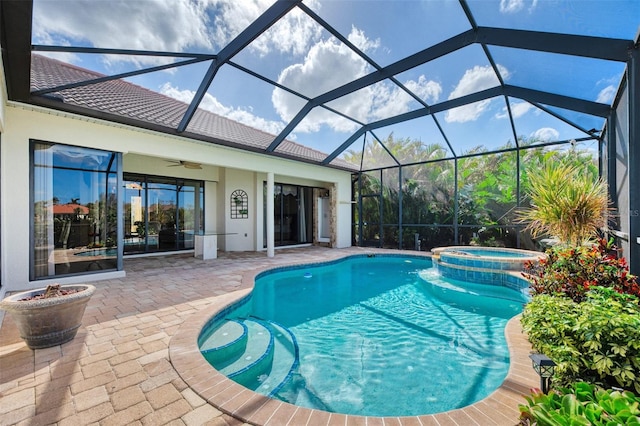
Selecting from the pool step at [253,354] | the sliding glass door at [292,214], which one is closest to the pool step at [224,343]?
the pool step at [253,354]

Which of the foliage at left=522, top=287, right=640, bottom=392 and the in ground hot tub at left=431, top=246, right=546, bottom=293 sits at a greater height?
Answer: the foliage at left=522, top=287, right=640, bottom=392

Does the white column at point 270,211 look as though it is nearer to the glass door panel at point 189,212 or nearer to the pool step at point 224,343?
the glass door panel at point 189,212

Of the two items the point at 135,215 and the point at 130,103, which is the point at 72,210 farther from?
the point at 135,215

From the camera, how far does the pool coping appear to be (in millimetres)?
2410

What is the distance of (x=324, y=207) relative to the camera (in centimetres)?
1642

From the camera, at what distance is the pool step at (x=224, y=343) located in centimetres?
377

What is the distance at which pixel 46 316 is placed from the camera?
3555 millimetres

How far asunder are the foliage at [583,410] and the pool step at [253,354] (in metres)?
2.71

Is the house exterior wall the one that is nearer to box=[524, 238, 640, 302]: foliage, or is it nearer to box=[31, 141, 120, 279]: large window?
box=[31, 141, 120, 279]: large window

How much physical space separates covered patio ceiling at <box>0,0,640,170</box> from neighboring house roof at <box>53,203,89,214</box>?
2.43m

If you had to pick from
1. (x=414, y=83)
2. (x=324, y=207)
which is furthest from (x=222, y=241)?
(x=414, y=83)

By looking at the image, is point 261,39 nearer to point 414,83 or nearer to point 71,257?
point 414,83

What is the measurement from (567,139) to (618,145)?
4.51 m

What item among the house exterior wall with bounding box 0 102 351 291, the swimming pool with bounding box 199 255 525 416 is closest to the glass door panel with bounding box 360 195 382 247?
the house exterior wall with bounding box 0 102 351 291
